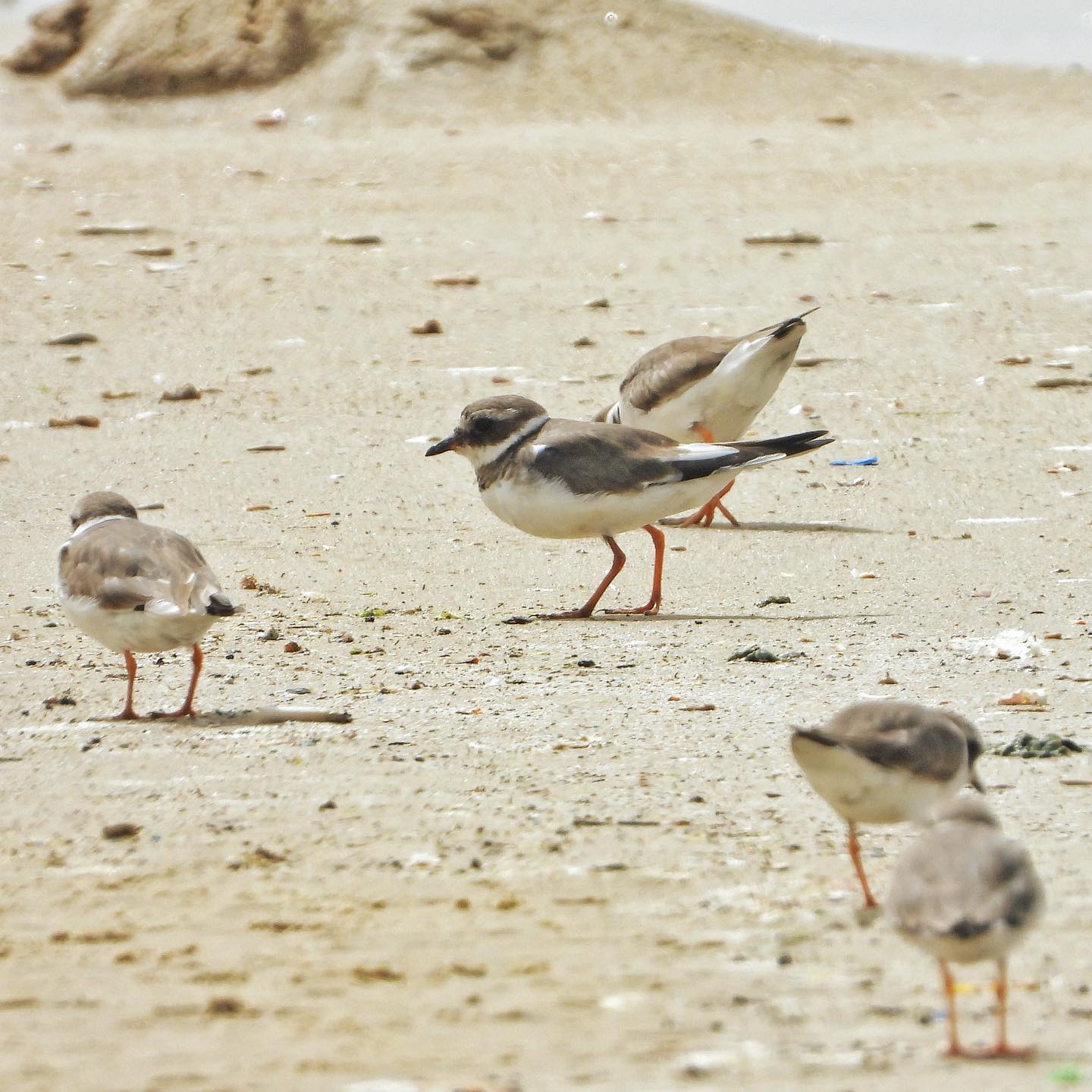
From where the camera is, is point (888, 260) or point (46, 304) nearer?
point (46, 304)

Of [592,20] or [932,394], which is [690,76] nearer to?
[592,20]

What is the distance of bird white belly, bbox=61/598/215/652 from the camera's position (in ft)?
19.4

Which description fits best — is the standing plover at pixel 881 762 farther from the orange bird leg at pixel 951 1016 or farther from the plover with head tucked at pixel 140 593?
the plover with head tucked at pixel 140 593

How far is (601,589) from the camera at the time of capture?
316 inches

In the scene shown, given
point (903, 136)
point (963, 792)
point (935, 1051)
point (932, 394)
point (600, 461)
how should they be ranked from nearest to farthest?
point (935, 1051), point (963, 792), point (600, 461), point (932, 394), point (903, 136)

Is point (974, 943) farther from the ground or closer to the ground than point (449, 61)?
farther from the ground

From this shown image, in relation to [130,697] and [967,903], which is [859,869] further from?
[130,697]

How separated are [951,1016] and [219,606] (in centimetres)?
298

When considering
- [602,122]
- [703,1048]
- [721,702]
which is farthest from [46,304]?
[703,1048]

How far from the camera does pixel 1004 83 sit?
2186cm

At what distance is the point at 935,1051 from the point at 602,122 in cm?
1704

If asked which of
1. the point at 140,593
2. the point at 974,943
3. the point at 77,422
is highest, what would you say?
the point at 974,943

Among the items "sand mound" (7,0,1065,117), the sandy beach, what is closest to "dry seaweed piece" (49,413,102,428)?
the sandy beach

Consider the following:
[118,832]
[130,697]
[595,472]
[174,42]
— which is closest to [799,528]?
[595,472]
